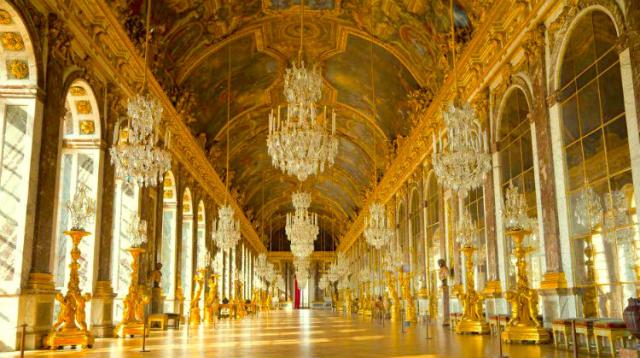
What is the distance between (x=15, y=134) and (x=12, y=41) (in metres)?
1.49

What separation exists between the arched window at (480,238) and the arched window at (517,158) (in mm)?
1443

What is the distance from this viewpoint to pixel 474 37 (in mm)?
12367

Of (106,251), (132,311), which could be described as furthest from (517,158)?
(106,251)

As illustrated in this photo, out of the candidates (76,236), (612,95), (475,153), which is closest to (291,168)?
(475,153)

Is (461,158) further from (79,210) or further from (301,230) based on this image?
(301,230)

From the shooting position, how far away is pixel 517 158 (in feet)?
36.7

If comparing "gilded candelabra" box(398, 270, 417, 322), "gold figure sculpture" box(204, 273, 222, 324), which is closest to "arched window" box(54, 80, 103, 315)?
"gold figure sculpture" box(204, 273, 222, 324)

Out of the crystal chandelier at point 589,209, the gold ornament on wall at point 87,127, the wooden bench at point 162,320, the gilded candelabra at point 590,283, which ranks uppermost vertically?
the gold ornament on wall at point 87,127

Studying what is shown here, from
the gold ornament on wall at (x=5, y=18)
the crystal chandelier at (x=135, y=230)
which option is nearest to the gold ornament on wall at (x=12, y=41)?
the gold ornament on wall at (x=5, y=18)

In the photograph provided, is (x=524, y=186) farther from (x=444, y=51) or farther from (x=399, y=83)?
(x=399, y=83)

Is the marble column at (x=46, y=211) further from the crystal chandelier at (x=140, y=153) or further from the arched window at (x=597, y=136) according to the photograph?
the arched window at (x=597, y=136)

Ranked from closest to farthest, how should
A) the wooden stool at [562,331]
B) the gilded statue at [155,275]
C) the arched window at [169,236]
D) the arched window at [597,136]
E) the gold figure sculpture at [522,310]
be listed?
the arched window at [597,136] → the wooden stool at [562,331] → the gold figure sculpture at [522,310] → the gilded statue at [155,275] → the arched window at [169,236]

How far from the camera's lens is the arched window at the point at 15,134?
27.6ft

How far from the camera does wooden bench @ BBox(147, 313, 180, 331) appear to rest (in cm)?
1473
